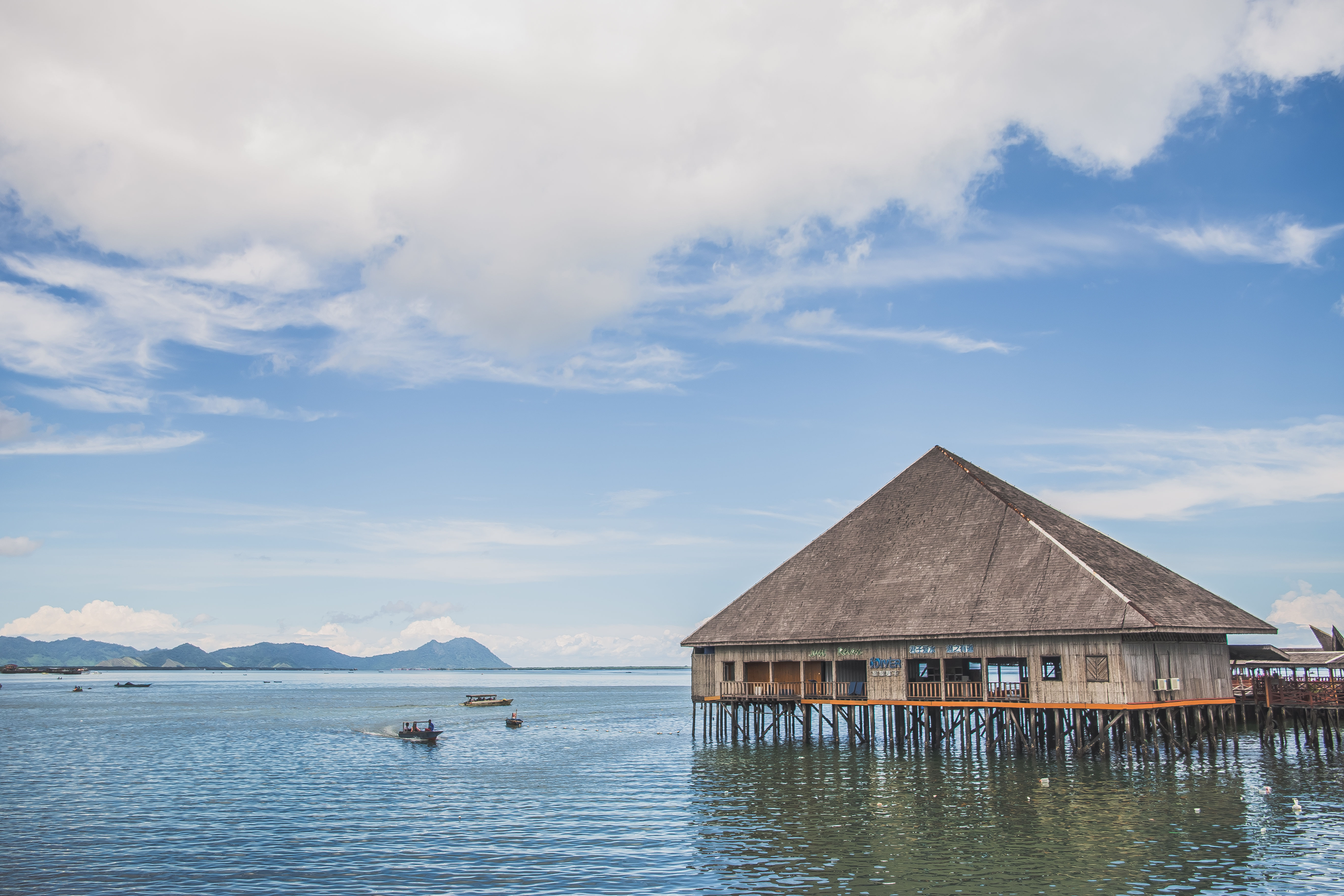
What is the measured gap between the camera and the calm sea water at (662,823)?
2314cm

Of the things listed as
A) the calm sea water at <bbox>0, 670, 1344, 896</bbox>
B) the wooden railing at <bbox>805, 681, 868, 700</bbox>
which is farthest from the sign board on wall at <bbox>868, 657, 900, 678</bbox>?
the calm sea water at <bbox>0, 670, 1344, 896</bbox>

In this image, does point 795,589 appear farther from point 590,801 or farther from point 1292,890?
point 1292,890

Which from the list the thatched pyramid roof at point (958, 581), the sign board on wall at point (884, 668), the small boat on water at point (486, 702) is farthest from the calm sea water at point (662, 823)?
the small boat on water at point (486, 702)

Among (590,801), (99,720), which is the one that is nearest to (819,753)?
(590,801)

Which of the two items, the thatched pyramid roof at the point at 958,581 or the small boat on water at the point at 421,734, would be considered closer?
the thatched pyramid roof at the point at 958,581

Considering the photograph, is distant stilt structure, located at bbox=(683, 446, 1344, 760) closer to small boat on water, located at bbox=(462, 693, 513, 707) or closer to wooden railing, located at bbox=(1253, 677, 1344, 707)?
wooden railing, located at bbox=(1253, 677, 1344, 707)

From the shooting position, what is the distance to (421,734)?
59.5m

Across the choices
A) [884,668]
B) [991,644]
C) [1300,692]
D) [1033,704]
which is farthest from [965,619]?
[1300,692]

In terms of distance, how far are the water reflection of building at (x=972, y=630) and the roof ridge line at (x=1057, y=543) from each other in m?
0.09

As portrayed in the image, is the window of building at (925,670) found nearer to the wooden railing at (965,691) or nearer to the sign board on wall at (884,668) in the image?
the sign board on wall at (884,668)

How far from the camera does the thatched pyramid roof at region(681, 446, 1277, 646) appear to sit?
39.5 m

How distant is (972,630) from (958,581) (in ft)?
11.3

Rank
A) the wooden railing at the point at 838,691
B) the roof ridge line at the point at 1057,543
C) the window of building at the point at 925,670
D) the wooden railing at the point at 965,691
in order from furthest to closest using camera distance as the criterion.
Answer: the wooden railing at the point at 838,691 < the window of building at the point at 925,670 < the wooden railing at the point at 965,691 < the roof ridge line at the point at 1057,543

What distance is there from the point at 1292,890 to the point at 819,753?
26394mm
